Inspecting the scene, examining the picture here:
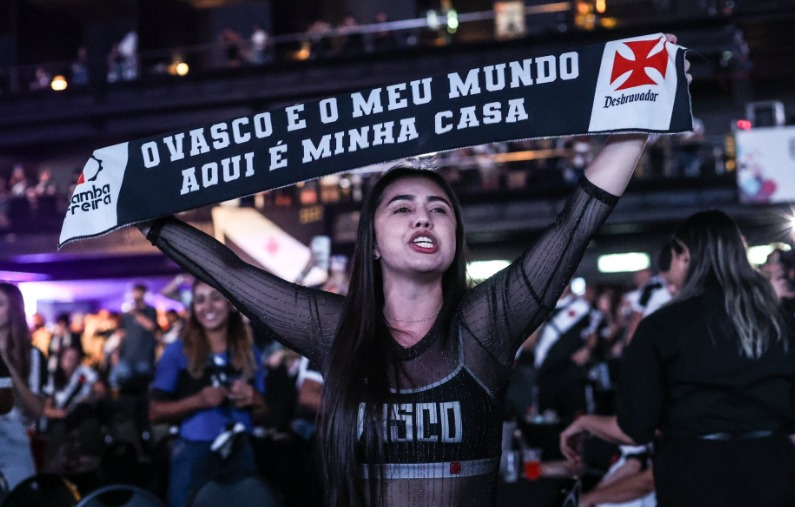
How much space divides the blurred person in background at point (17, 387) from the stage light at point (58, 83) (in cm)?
2057

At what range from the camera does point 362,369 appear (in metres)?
2.33

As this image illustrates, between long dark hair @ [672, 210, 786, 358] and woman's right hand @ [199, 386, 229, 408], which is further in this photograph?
woman's right hand @ [199, 386, 229, 408]

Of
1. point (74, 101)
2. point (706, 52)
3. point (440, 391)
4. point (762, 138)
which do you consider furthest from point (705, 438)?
point (74, 101)

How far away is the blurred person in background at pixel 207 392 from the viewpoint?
4.88 meters

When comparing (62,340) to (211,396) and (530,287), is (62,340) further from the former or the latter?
(530,287)

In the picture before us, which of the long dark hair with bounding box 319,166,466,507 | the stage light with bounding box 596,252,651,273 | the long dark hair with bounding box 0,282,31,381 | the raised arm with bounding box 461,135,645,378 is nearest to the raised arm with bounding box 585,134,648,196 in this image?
the raised arm with bounding box 461,135,645,378

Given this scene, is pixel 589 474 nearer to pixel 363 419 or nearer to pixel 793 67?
pixel 363 419

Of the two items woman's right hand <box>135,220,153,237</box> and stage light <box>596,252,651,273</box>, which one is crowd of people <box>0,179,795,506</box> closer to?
woman's right hand <box>135,220,153,237</box>

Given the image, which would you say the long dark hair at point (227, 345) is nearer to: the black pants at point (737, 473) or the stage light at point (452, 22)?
the black pants at point (737, 473)

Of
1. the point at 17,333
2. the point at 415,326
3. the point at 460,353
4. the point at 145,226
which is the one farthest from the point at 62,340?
the point at 460,353

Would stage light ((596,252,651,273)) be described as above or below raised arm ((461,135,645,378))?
above

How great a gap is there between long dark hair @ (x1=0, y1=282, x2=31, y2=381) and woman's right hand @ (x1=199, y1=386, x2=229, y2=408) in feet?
3.41

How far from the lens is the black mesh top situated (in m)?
2.26

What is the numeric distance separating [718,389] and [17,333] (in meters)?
3.62
